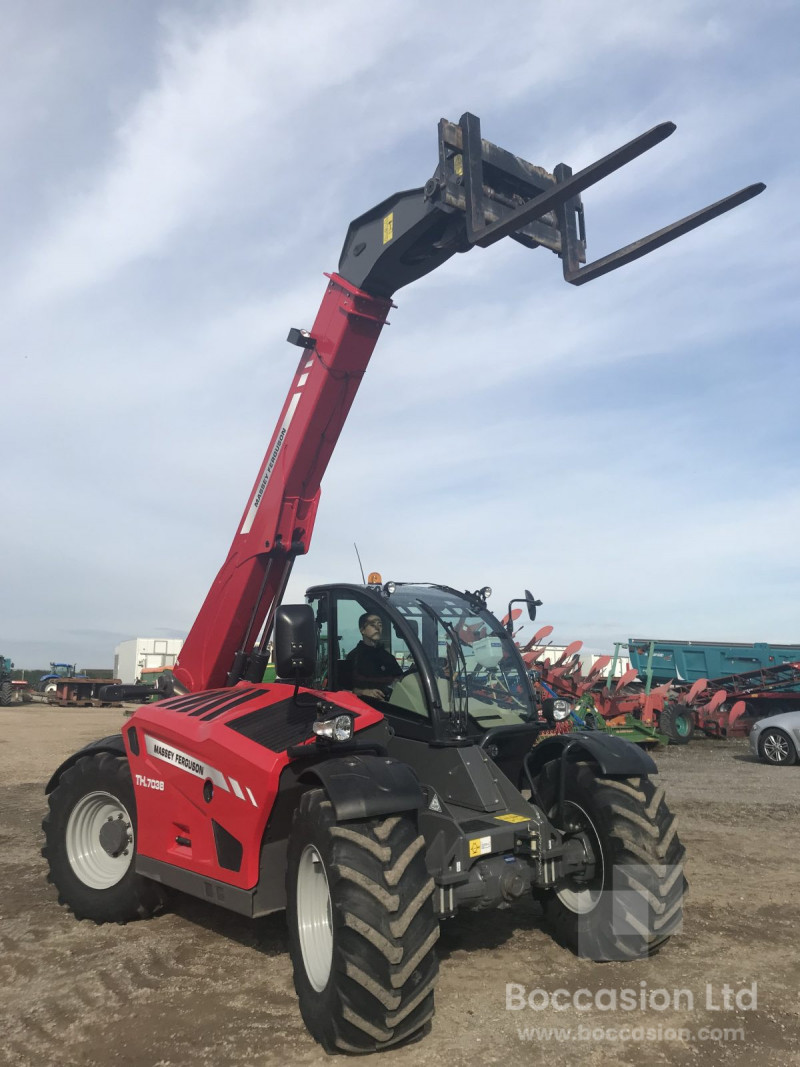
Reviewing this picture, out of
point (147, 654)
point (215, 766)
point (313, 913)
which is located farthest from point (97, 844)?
point (147, 654)

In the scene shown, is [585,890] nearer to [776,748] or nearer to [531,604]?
[531,604]

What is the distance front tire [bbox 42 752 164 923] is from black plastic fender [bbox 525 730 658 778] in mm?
2589

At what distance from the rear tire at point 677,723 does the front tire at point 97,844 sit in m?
13.8

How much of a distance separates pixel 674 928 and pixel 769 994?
51 centimetres

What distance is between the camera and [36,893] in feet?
19.2

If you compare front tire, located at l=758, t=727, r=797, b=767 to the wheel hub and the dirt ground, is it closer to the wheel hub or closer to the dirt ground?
the dirt ground

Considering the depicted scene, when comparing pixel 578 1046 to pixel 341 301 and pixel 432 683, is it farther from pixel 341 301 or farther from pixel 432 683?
pixel 341 301

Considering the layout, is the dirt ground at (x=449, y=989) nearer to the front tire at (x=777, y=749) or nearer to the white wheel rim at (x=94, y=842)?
the white wheel rim at (x=94, y=842)

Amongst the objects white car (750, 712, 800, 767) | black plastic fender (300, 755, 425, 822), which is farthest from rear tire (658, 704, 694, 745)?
black plastic fender (300, 755, 425, 822)

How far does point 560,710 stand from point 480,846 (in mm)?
1283

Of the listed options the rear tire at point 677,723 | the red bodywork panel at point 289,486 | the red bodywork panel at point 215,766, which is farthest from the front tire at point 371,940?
the rear tire at point 677,723

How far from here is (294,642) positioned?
400 centimetres

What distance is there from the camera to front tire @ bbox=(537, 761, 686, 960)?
13.9 ft

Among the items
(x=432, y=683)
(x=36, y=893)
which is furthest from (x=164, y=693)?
(x=432, y=683)
